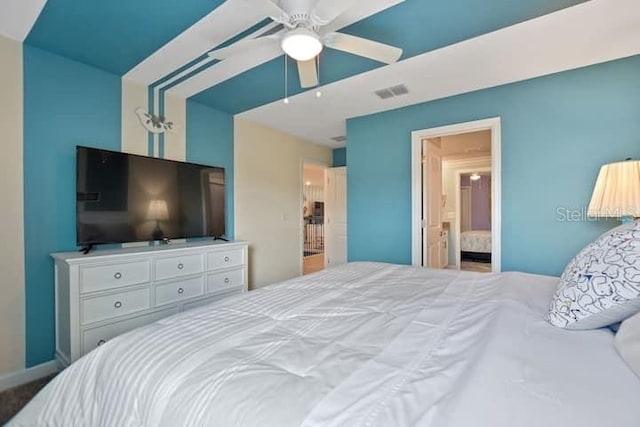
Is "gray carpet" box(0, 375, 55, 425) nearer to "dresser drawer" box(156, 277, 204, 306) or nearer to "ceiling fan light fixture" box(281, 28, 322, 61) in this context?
"dresser drawer" box(156, 277, 204, 306)

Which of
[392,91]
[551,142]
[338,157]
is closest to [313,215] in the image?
[338,157]

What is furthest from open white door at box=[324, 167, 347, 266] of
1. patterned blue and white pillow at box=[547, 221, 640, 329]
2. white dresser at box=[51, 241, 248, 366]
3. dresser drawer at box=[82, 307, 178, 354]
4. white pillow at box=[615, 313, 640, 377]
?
white pillow at box=[615, 313, 640, 377]

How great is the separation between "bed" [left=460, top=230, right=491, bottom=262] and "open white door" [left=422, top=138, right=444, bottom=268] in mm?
3162

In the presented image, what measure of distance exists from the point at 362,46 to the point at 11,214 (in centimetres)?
263

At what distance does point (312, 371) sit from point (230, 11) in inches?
78.7

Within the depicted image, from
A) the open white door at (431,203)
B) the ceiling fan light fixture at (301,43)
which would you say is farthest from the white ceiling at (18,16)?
the open white door at (431,203)

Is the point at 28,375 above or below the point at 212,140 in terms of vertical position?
below

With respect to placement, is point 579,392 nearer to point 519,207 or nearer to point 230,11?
point 230,11

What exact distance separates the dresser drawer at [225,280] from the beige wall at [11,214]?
1306mm

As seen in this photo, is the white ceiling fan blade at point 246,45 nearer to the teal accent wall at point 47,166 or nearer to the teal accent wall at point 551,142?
the teal accent wall at point 47,166

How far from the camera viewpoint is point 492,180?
2918mm

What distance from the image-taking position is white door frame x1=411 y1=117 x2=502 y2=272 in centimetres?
284

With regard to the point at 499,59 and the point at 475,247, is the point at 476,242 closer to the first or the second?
the point at 475,247

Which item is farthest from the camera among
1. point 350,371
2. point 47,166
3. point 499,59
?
point 499,59
